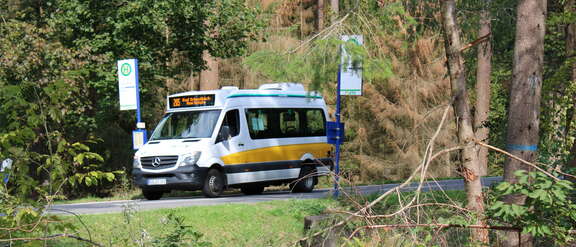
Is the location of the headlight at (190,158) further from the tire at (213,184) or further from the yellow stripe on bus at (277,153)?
the yellow stripe on bus at (277,153)

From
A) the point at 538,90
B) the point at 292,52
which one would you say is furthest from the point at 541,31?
the point at 292,52

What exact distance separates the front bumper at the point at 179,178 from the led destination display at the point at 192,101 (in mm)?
1582

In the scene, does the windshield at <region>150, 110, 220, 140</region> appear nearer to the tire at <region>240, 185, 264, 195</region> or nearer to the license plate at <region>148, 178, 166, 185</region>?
the license plate at <region>148, 178, 166, 185</region>

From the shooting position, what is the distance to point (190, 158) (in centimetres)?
1723

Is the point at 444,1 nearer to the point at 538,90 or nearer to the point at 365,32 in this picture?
the point at 365,32

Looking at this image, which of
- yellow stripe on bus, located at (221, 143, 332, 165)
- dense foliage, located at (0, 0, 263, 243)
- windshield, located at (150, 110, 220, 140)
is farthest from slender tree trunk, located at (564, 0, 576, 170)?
dense foliage, located at (0, 0, 263, 243)

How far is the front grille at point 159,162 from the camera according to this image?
17375 millimetres

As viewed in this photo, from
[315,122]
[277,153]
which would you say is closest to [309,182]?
[277,153]

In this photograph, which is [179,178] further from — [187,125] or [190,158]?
[187,125]

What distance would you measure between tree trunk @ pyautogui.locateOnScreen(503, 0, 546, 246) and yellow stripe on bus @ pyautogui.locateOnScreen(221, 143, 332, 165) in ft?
33.1

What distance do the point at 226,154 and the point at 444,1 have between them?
10.5m

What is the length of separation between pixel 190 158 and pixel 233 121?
1.45m

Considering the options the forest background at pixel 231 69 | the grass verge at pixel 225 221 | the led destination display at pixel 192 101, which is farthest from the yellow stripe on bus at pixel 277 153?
the grass verge at pixel 225 221

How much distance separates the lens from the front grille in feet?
57.0
